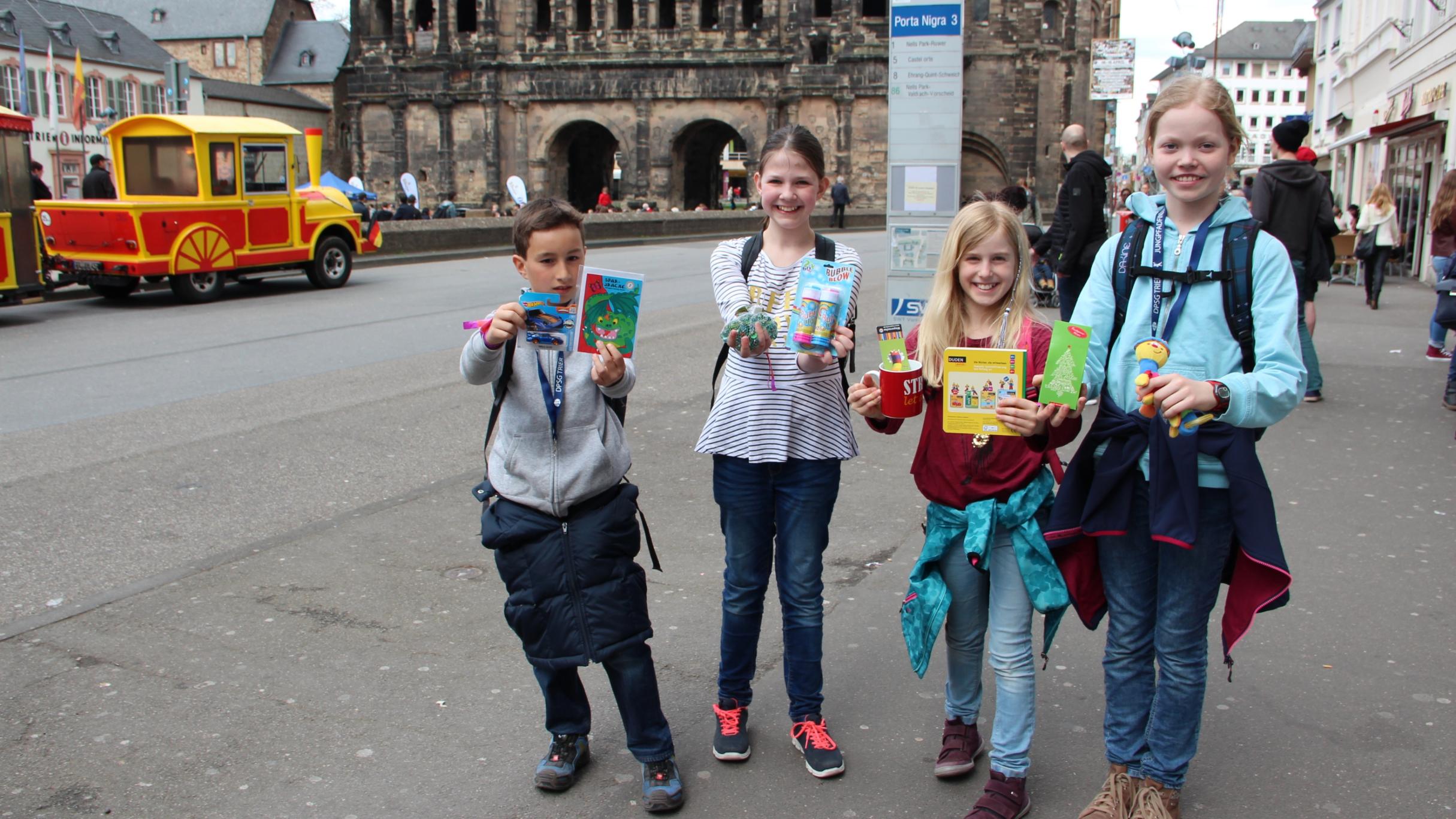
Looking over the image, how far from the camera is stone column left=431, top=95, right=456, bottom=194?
163 ft

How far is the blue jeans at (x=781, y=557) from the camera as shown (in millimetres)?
3371

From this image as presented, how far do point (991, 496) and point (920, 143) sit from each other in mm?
6106

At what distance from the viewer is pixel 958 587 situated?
10.6 ft

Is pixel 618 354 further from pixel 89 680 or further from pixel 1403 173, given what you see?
pixel 1403 173

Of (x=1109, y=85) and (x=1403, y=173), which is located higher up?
(x=1109, y=85)

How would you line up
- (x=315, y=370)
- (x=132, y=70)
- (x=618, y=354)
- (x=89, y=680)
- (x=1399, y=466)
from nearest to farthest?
1. (x=618, y=354)
2. (x=89, y=680)
3. (x=1399, y=466)
4. (x=315, y=370)
5. (x=132, y=70)

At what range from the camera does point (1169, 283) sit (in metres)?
2.89

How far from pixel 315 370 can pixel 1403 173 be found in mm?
20393

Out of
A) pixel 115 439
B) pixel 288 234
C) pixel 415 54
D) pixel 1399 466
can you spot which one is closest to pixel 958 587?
pixel 1399 466

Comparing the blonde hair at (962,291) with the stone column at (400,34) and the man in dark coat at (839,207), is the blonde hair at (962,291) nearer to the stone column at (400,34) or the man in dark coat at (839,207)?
the man in dark coat at (839,207)

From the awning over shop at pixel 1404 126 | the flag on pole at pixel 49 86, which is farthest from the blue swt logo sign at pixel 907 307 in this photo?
the flag on pole at pixel 49 86

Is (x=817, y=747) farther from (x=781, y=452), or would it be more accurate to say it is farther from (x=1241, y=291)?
(x=1241, y=291)

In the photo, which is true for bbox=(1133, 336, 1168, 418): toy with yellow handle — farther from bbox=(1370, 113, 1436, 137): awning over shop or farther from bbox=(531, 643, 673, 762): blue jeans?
bbox=(1370, 113, 1436, 137): awning over shop

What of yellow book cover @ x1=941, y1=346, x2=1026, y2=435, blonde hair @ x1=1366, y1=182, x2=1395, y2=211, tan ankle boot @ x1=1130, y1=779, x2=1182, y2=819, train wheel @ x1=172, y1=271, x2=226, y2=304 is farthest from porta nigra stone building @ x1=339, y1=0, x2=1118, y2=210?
tan ankle boot @ x1=1130, y1=779, x2=1182, y2=819
